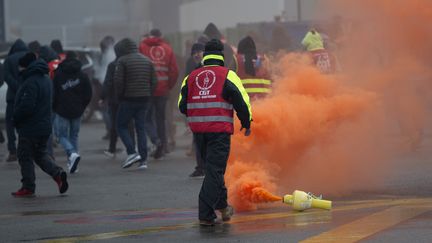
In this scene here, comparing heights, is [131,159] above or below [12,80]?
below

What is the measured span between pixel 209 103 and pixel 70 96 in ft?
17.6

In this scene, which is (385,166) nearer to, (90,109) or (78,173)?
(78,173)

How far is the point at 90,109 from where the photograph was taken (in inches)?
1046

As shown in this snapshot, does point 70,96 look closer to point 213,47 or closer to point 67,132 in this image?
point 67,132

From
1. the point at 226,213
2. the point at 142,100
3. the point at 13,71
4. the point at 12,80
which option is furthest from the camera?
the point at 13,71

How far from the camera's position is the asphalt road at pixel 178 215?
9297 millimetres

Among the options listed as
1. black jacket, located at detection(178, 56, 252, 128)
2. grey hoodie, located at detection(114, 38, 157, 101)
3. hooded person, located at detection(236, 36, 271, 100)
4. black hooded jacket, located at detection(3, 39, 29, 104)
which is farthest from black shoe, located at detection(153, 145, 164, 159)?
black jacket, located at detection(178, 56, 252, 128)

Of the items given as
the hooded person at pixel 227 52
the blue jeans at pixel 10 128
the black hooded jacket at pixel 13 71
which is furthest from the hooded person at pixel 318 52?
the blue jeans at pixel 10 128

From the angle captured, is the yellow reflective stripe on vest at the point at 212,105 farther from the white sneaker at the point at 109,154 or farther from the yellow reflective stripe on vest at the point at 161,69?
the white sneaker at the point at 109,154

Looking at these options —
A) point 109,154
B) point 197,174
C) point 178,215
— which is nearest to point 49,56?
point 109,154

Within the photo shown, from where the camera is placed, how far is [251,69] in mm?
14961

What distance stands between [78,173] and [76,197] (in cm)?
286

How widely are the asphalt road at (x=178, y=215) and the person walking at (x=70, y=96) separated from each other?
2.15ft

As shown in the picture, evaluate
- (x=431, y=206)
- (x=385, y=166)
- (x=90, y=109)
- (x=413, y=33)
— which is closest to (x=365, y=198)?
(x=431, y=206)
